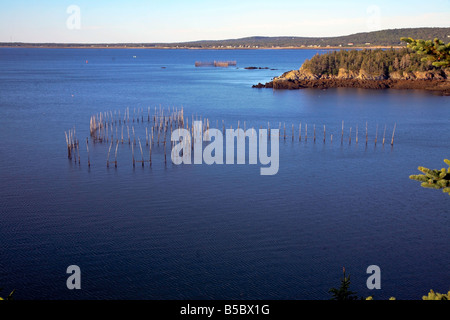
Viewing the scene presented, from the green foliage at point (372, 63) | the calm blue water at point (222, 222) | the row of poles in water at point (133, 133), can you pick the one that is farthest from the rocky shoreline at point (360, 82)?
the calm blue water at point (222, 222)

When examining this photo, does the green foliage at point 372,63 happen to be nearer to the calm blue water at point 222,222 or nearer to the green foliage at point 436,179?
the calm blue water at point 222,222

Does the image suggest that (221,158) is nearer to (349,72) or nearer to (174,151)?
(174,151)

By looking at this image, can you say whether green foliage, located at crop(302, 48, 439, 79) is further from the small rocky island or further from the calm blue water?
the calm blue water

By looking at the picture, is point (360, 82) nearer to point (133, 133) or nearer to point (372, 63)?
point (372, 63)

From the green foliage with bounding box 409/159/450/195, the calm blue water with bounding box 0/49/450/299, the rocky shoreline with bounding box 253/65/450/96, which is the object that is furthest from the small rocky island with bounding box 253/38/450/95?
the green foliage with bounding box 409/159/450/195

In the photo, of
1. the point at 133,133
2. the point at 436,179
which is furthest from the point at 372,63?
the point at 436,179
